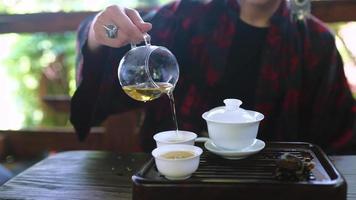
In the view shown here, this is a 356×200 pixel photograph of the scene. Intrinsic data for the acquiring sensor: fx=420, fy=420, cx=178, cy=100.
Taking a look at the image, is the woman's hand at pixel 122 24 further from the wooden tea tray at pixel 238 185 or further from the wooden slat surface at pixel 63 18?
the wooden slat surface at pixel 63 18

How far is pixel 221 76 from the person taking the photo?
171cm

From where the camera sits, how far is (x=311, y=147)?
1.14 m

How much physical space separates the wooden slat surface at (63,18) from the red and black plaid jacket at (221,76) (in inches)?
4.5

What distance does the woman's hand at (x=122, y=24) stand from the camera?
1.20 meters

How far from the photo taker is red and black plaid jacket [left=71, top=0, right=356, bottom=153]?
1.60 metres

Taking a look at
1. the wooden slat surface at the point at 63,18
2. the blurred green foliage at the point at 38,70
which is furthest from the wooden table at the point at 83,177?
the blurred green foliage at the point at 38,70

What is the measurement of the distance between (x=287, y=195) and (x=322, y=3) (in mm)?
1238

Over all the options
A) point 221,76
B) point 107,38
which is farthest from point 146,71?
point 221,76

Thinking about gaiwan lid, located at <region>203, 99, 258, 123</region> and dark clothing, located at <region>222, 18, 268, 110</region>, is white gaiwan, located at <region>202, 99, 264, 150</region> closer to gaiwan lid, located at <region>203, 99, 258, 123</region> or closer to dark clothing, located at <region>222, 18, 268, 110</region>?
gaiwan lid, located at <region>203, 99, 258, 123</region>

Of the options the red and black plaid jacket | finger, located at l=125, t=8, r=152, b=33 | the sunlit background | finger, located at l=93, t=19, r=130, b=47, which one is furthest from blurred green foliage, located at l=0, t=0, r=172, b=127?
finger, located at l=125, t=8, r=152, b=33

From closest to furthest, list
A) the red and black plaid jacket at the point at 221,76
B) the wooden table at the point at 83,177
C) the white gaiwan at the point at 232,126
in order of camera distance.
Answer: the white gaiwan at the point at 232,126, the wooden table at the point at 83,177, the red and black plaid jacket at the point at 221,76

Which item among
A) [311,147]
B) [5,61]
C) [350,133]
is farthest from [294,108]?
[5,61]

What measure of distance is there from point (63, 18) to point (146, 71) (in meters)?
1.05

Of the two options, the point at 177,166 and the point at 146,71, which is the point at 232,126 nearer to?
the point at 177,166
